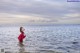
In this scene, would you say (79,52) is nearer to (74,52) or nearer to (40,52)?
(74,52)

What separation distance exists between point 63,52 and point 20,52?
392 centimetres

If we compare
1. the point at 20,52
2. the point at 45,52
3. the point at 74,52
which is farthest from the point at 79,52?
the point at 20,52

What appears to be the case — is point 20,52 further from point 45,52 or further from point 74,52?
point 74,52

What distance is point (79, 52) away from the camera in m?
21.1

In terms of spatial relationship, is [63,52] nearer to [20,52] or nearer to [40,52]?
[40,52]

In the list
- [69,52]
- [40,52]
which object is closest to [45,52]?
[40,52]

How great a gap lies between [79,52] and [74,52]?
20.8 inches

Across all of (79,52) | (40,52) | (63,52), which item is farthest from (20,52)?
(79,52)

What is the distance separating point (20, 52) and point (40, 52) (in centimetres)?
182

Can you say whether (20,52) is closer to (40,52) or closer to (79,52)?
(40,52)

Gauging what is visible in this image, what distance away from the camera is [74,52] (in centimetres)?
2142

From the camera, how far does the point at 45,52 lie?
69.7 ft

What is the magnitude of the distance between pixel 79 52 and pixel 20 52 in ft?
17.3

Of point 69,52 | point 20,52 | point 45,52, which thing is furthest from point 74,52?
point 20,52
